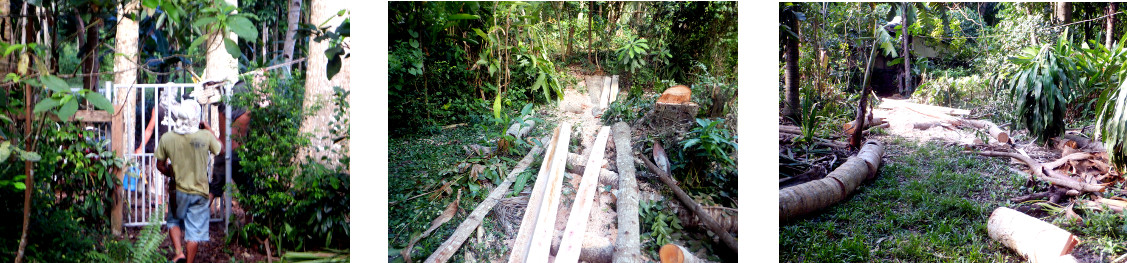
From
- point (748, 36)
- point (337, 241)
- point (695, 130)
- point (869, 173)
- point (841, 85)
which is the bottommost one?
point (337, 241)

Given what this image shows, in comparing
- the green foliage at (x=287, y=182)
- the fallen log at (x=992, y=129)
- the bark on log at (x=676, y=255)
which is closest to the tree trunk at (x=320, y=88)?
the green foliage at (x=287, y=182)

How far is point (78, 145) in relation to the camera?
3119 mm

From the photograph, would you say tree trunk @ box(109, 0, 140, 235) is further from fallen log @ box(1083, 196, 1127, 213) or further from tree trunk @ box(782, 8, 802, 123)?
fallen log @ box(1083, 196, 1127, 213)

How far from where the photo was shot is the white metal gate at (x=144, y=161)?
3.12 m

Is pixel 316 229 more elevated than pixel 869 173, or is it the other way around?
pixel 869 173

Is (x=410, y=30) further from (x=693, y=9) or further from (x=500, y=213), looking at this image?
(x=693, y=9)

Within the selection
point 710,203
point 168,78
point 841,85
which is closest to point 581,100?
point 710,203

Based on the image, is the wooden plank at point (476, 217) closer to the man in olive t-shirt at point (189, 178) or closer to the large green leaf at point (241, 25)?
the man in olive t-shirt at point (189, 178)

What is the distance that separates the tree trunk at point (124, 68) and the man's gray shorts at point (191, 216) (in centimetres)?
25

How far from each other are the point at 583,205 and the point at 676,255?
0.52m

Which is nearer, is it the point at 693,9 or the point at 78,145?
the point at 78,145

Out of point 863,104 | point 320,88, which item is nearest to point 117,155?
point 320,88

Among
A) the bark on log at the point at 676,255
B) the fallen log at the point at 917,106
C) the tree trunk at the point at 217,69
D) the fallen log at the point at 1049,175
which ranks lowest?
the bark on log at the point at 676,255

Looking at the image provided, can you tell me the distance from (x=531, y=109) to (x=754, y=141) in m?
1.11
